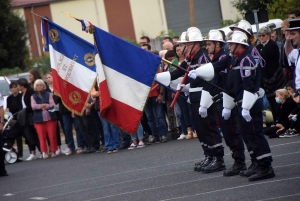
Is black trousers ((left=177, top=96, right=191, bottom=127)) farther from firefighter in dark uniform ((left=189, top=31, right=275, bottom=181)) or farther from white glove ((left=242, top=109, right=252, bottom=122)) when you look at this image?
white glove ((left=242, top=109, right=252, bottom=122))

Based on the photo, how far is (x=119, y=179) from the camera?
11.8 meters

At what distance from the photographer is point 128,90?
35.3 ft

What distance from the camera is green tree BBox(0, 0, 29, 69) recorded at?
37031 mm

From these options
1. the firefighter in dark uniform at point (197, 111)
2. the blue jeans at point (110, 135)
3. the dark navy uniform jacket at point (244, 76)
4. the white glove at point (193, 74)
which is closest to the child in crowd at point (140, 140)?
the blue jeans at point (110, 135)

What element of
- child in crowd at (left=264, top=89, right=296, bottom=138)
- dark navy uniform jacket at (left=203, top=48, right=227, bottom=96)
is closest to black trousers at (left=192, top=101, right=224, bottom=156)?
dark navy uniform jacket at (left=203, top=48, right=227, bottom=96)

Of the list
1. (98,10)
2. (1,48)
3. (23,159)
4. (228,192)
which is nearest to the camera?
(228,192)

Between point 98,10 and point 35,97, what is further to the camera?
point 98,10

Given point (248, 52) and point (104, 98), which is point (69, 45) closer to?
point (104, 98)

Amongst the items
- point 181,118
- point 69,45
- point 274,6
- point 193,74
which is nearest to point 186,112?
point 181,118

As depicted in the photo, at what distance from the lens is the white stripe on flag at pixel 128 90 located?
1071 centimetres

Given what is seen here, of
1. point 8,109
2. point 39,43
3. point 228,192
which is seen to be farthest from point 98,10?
point 228,192

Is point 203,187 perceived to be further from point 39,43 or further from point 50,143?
point 39,43

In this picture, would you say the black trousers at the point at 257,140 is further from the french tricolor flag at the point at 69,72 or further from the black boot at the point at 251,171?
the french tricolor flag at the point at 69,72

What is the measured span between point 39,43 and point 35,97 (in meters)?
28.4
